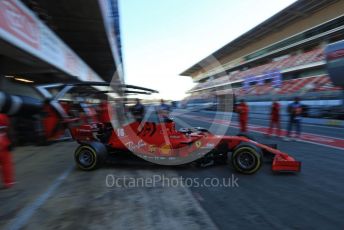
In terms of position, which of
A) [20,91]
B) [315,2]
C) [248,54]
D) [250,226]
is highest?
[315,2]

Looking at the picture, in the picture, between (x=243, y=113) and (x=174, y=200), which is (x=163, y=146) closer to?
(x=174, y=200)

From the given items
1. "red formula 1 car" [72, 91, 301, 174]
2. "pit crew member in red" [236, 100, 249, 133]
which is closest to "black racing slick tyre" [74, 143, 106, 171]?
"red formula 1 car" [72, 91, 301, 174]

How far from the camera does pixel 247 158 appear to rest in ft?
19.9

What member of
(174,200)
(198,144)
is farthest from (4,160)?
(198,144)

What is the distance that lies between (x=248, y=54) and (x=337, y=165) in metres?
53.7

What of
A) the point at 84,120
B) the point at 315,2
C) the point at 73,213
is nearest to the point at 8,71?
the point at 84,120

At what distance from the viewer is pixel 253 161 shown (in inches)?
235

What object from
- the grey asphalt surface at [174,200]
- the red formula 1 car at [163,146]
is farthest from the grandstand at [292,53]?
the grey asphalt surface at [174,200]

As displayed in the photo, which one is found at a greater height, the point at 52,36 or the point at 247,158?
the point at 52,36

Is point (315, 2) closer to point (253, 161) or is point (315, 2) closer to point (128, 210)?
point (253, 161)

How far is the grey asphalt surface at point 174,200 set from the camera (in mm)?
3709

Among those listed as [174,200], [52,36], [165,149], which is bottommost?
[174,200]

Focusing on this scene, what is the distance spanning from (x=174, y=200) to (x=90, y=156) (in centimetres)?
269

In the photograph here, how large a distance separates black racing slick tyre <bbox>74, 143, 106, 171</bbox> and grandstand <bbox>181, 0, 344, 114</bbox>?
23.0m
